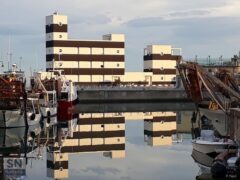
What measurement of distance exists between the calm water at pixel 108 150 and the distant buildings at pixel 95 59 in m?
44.8

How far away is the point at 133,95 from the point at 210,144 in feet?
226

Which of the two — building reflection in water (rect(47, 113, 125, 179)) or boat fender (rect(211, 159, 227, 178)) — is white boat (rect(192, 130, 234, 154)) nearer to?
boat fender (rect(211, 159, 227, 178))

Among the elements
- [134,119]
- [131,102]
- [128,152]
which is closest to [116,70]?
[131,102]

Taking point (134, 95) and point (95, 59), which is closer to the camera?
point (134, 95)

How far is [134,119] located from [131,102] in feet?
105

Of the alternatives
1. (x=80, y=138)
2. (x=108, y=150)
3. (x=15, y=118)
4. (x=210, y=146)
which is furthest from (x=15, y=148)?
A: (x=15, y=118)

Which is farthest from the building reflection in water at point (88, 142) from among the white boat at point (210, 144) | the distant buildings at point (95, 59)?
the distant buildings at point (95, 59)

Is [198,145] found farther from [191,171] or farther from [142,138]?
[142,138]

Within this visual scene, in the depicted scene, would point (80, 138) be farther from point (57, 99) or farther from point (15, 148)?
point (57, 99)

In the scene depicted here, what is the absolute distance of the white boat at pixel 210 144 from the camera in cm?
2573

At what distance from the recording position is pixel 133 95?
9506cm

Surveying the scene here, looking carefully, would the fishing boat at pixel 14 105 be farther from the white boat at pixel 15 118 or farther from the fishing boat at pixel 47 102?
the fishing boat at pixel 47 102

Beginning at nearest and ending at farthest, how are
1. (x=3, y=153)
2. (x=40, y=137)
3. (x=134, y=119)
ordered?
(x=3, y=153) < (x=40, y=137) < (x=134, y=119)

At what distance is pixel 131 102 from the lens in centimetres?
9544
